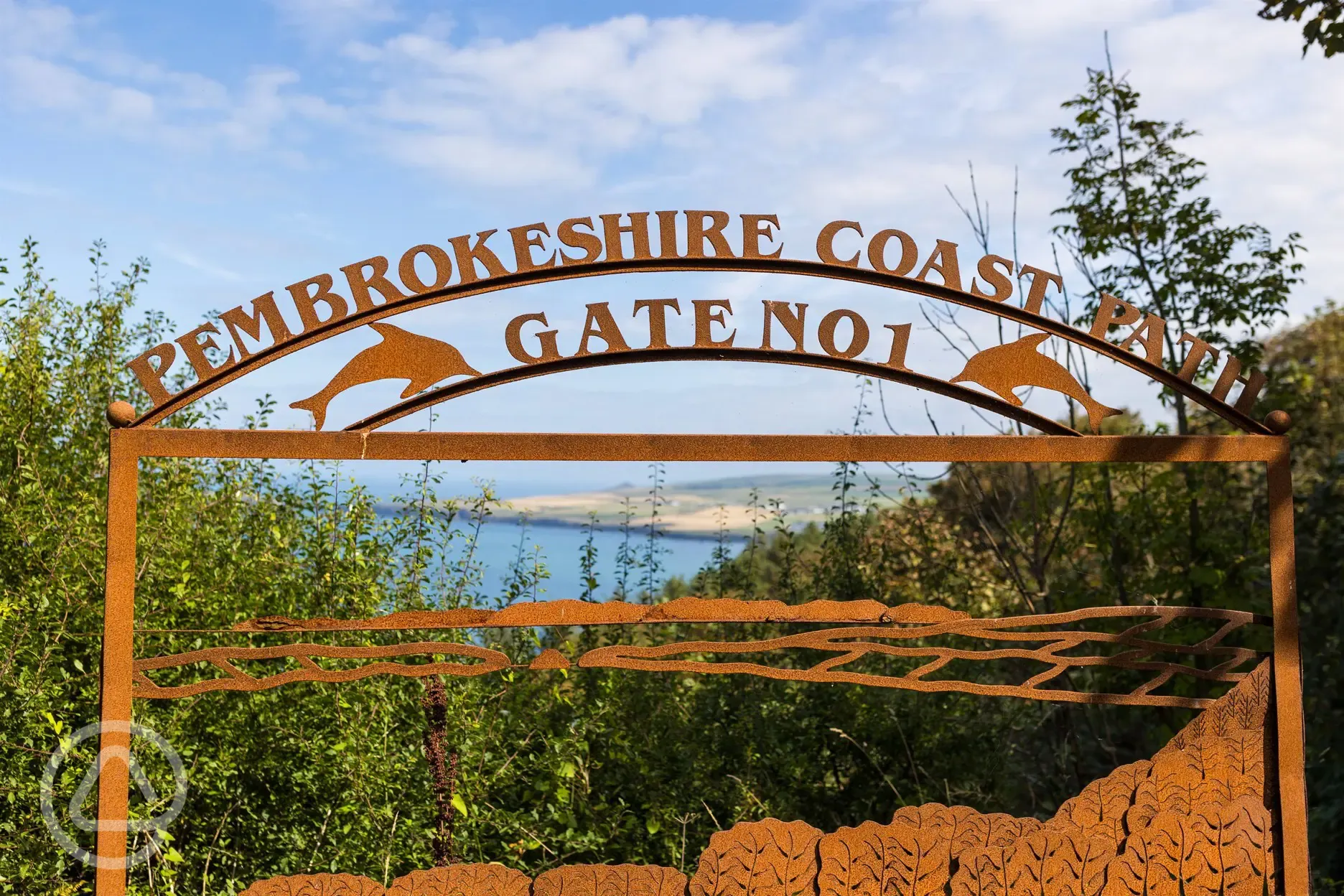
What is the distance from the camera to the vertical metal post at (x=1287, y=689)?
2.47 metres

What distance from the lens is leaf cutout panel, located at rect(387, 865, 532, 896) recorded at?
226 centimetres

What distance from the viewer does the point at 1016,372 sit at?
7.95 feet

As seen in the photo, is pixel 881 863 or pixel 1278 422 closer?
pixel 881 863

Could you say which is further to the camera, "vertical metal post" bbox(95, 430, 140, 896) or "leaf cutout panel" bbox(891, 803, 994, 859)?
"leaf cutout panel" bbox(891, 803, 994, 859)

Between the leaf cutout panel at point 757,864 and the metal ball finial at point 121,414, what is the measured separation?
1503 mm

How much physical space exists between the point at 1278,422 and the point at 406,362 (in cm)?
195

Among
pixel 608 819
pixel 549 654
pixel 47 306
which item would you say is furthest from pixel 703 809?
pixel 47 306

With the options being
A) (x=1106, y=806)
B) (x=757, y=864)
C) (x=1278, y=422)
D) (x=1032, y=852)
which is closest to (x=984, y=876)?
(x=1032, y=852)

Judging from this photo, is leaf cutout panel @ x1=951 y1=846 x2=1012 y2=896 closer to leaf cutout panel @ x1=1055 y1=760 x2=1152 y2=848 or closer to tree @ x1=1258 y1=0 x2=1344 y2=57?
leaf cutout panel @ x1=1055 y1=760 x2=1152 y2=848

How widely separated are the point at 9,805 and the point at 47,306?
1819 millimetres

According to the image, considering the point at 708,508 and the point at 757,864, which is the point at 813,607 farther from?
the point at 708,508

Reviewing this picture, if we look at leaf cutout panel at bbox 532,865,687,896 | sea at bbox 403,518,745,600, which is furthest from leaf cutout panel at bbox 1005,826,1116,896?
sea at bbox 403,518,745,600

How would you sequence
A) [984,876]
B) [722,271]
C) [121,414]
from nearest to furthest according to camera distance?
[121,414] < [984,876] < [722,271]

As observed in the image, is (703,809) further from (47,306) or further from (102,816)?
(47,306)
